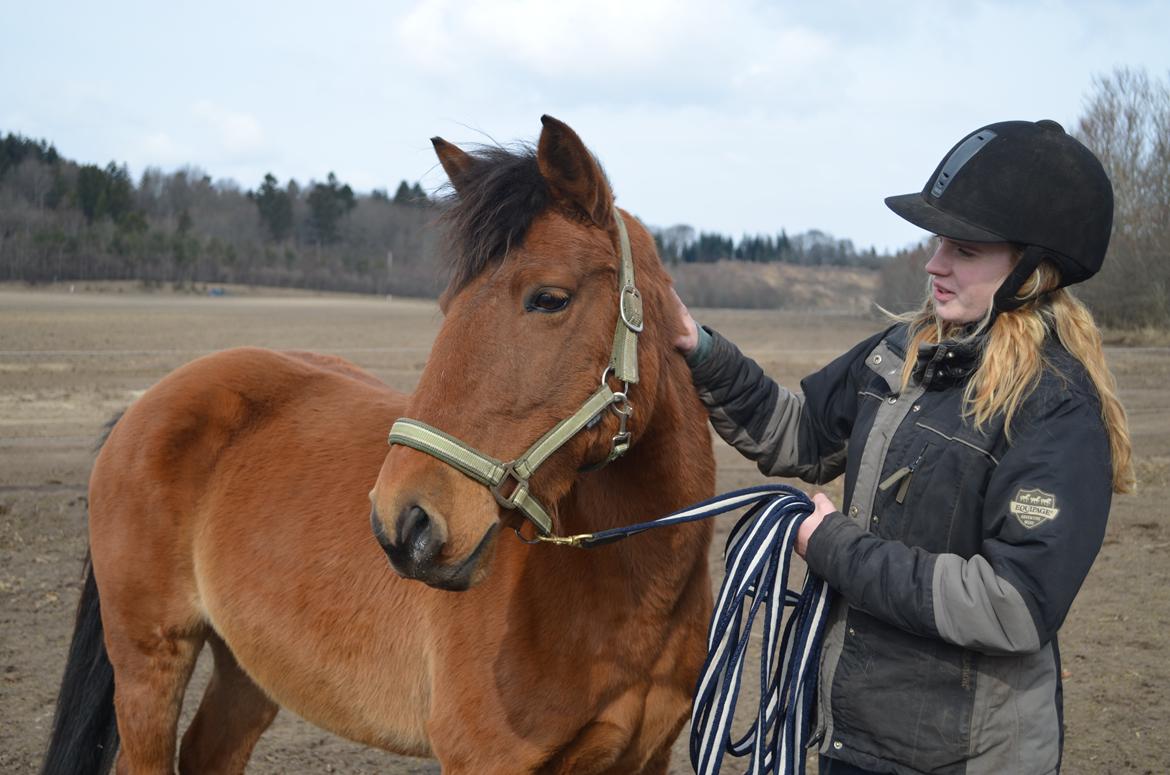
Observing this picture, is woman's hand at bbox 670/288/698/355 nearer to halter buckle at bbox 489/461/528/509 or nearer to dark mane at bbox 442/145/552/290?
dark mane at bbox 442/145/552/290

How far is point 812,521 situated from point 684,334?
0.62 metres

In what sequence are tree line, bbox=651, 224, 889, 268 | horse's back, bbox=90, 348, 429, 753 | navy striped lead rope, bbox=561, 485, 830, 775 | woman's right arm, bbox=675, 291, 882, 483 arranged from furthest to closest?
tree line, bbox=651, 224, 889, 268
horse's back, bbox=90, 348, 429, 753
woman's right arm, bbox=675, 291, 882, 483
navy striped lead rope, bbox=561, 485, 830, 775

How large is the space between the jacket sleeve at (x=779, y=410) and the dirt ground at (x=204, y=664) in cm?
90

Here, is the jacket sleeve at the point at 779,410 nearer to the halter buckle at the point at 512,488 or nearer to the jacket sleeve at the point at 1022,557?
the jacket sleeve at the point at 1022,557

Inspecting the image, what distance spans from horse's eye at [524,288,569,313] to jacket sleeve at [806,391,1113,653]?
92cm

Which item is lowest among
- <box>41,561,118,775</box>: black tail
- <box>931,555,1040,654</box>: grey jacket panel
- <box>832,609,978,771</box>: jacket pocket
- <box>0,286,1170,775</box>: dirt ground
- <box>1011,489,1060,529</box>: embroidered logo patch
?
<box>0,286,1170,775</box>: dirt ground

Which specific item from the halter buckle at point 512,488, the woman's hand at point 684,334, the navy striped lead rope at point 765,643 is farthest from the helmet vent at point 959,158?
the halter buckle at point 512,488

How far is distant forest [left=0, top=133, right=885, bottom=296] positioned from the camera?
49.9m

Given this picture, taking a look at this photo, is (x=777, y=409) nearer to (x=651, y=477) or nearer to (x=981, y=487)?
(x=651, y=477)

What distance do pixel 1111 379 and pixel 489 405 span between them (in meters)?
1.44

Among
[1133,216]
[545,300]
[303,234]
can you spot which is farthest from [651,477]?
[303,234]

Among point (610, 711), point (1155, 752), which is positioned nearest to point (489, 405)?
point (610, 711)

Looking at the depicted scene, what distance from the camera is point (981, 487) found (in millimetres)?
2131

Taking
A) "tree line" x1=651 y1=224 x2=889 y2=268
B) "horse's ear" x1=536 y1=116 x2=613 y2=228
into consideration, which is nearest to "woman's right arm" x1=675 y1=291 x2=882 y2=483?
"horse's ear" x1=536 y1=116 x2=613 y2=228
